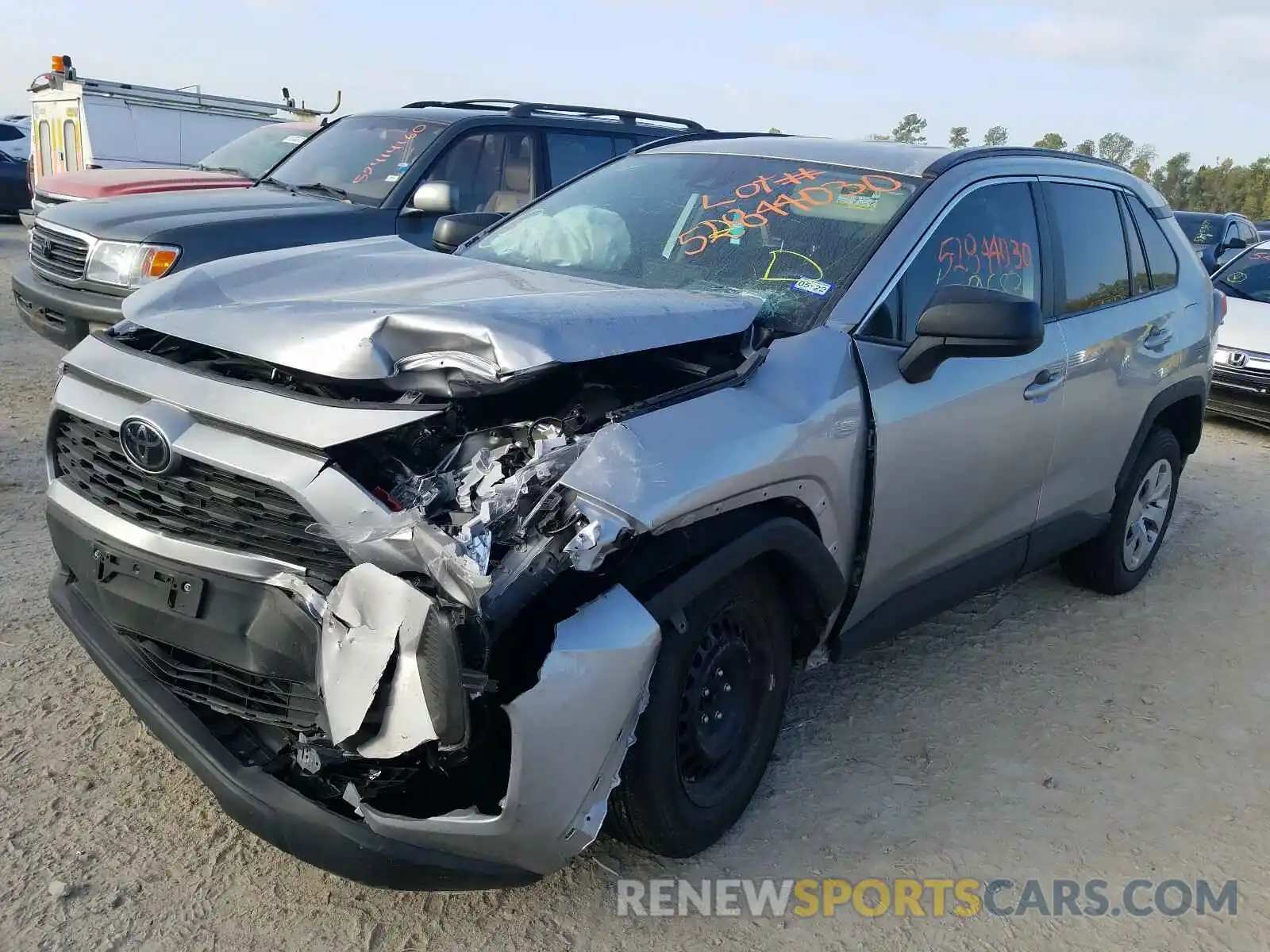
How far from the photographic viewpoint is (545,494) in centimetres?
224

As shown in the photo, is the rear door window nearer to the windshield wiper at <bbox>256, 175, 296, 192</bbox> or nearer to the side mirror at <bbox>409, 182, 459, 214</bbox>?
the side mirror at <bbox>409, 182, 459, 214</bbox>

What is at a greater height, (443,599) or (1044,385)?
(1044,385)

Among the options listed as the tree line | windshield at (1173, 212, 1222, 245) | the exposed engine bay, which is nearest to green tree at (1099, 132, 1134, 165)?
the tree line

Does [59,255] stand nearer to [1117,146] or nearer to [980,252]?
[980,252]

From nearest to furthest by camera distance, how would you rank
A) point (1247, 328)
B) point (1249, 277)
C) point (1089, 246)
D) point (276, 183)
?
1. point (1089, 246)
2. point (276, 183)
3. point (1247, 328)
4. point (1249, 277)

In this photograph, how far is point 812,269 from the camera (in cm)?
330

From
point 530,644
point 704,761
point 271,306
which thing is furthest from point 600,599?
point 271,306

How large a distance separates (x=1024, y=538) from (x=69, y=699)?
3.28 meters

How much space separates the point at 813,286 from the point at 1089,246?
162 cm

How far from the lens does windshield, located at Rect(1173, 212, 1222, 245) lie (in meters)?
16.1

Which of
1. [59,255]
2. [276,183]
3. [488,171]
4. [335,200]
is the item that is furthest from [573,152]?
[59,255]

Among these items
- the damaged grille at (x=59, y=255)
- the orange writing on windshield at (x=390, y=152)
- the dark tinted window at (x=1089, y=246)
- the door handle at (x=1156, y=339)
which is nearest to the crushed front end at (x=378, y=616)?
the dark tinted window at (x=1089, y=246)

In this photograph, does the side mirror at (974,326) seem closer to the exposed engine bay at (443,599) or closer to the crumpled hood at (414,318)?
the crumpled hood at (414,318)

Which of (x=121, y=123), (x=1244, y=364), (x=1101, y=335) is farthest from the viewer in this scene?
(x=121, y=123)
